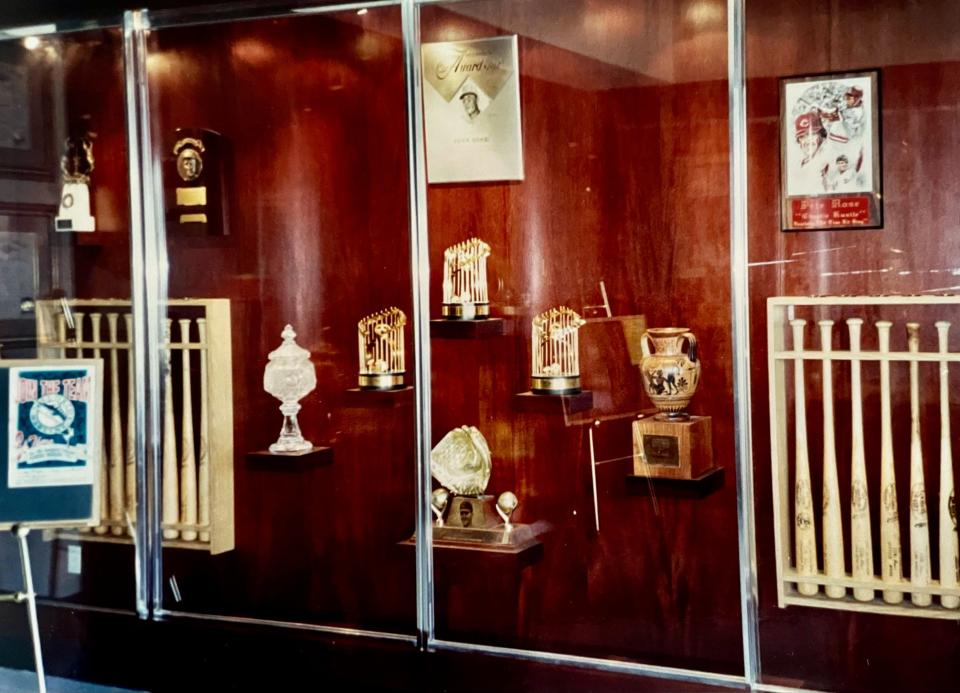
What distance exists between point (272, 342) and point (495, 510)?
37.2 inches

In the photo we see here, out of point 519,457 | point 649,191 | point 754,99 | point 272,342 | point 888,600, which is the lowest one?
point 888,600

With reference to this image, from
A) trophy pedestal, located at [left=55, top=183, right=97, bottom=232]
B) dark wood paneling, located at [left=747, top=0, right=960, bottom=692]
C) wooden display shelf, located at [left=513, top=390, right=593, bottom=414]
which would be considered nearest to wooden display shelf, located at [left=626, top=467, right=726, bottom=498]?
dark wood paneling, located at [left=747, top=0, right=960, bottom=692]

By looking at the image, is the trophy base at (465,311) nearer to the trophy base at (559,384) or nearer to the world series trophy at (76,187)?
the trophy base at (559,384)

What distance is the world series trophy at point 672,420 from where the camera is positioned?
3.06m

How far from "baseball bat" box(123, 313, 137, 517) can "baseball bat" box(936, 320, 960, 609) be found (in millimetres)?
2501

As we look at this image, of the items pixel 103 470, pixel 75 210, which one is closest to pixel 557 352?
pixel 103 470

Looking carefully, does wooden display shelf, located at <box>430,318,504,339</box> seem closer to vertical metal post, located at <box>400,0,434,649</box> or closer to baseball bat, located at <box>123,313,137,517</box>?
vertical metal post, located at <box>400,0,434,649</box>

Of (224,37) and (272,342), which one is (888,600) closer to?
(272,342)

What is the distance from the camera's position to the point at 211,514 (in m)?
3.66

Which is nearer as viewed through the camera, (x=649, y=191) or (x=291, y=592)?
(x=649, y=191)

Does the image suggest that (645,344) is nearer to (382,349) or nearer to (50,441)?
(382,349)

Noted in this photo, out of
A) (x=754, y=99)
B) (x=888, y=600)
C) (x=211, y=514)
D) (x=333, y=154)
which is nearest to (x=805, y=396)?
(x=888, y=600)

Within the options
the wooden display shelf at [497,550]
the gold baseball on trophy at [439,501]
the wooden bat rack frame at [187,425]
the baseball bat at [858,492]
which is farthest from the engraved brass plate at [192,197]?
the baseball bat at [858,492]

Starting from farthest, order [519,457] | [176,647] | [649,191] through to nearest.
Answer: [176,647], [519,457], [649,191]
